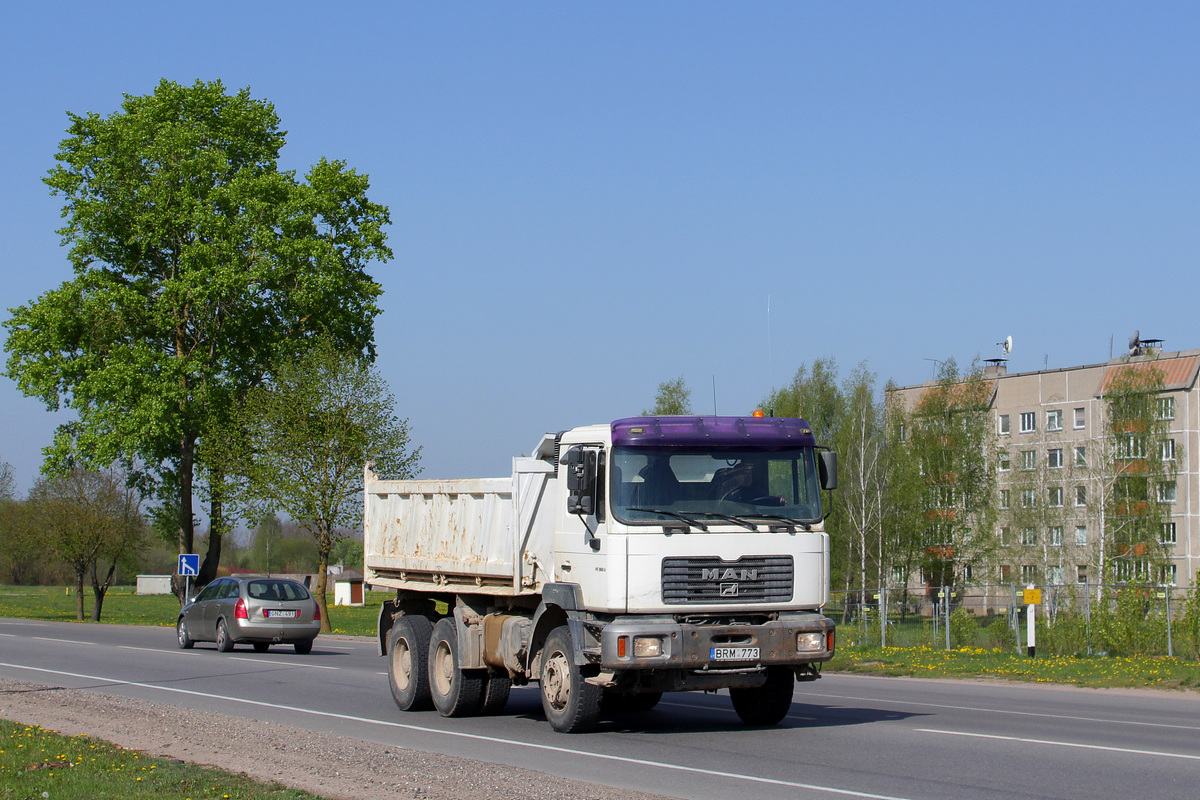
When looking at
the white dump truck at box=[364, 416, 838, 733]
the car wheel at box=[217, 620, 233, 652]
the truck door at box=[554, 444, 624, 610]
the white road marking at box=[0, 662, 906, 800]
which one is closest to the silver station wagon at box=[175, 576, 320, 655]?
the car wheel at box=[217, 620, 233, 652]

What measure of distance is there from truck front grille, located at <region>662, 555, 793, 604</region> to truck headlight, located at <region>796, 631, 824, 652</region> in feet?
1.22

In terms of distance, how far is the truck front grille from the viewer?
451 inches

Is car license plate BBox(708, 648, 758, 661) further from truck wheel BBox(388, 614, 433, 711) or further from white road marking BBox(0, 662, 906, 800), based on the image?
truck wheel BBox(388, 614, 433, 711)

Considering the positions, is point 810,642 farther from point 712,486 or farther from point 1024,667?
point 1024,667

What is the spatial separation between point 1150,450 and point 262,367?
4337 cm

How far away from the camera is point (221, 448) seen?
4056 centimetres

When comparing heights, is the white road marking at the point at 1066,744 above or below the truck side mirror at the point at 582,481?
below

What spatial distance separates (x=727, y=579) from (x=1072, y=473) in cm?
5765

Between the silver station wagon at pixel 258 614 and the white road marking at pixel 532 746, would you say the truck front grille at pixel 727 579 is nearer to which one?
the white road marking at pixel 532 746

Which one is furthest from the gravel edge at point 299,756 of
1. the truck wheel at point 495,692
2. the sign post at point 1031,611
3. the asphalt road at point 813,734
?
the sign post at point 1031,611

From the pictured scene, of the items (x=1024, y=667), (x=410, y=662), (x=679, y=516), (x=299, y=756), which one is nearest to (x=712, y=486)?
(x=679, y=516)

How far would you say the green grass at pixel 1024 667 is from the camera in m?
20.5

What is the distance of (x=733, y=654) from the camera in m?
11.5

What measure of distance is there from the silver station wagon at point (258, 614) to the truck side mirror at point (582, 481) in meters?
16.7
